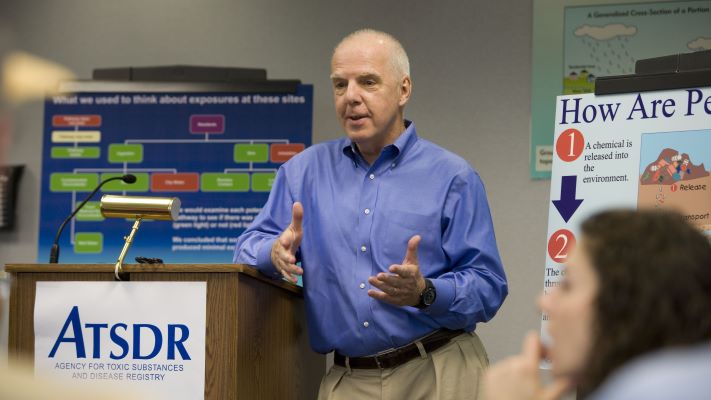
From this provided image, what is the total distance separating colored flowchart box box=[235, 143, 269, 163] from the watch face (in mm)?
2332

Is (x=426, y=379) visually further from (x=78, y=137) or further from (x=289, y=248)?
(x=78, y=137)

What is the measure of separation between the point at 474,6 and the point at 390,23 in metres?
0.44

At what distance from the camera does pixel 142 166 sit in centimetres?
492

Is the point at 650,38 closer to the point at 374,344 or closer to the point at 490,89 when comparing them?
the point at 490,89

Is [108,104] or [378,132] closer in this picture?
[378,132]

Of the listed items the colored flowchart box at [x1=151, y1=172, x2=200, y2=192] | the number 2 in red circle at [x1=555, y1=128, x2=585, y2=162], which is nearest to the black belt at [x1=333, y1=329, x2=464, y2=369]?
the number 2 in red circle at [x1=555, y1=128, x2=585, y2=162]

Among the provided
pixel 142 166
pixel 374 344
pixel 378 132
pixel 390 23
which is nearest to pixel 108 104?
pixel 142 166

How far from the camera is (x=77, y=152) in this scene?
196 inches

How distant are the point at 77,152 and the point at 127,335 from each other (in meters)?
2.78

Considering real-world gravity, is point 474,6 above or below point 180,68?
above

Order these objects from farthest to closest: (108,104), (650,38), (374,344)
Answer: (108,104) < (650,38) < (374,344)

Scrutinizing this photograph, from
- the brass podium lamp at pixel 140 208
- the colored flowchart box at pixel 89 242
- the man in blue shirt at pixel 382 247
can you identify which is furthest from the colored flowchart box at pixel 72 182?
the brass podium lamp at pixel 140 208

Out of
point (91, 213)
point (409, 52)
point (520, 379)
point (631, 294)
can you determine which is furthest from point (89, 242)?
point (631, 294)

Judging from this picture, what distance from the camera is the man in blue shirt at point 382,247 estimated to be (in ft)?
9.04
